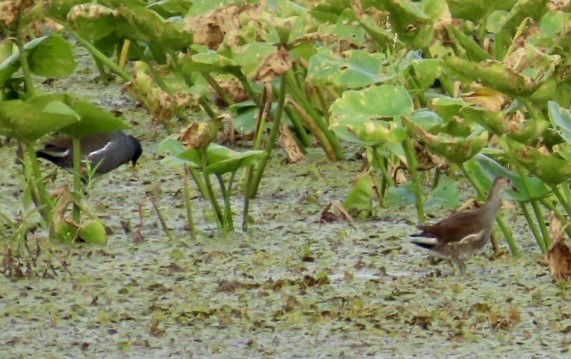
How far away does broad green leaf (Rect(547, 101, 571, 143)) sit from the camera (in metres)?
4.38

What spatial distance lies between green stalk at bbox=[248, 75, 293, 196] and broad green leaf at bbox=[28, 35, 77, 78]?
69cm

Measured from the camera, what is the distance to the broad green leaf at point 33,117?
186 inches

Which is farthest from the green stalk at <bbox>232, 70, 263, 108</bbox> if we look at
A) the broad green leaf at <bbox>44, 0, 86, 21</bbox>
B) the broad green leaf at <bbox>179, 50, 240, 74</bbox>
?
the broad green leaf at <bbox>44, 0, 86, 21</bbox>

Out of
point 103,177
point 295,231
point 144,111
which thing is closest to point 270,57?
point 295,231

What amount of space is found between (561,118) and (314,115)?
1.64 metres

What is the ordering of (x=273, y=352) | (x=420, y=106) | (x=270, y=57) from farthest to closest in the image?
(x=420, y=106) < (x=270, y=57) < (x=273, y=352)

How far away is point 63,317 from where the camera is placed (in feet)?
14.3

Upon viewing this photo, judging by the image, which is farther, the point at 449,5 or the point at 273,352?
the point at 449,5

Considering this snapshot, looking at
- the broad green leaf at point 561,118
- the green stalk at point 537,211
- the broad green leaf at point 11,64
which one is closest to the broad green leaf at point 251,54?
the broad green leaf at point 11,64

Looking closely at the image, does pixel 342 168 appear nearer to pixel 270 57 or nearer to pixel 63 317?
pixel 270 57

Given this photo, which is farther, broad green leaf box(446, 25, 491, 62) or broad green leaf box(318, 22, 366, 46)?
broad green leaf box(318, 22, 366, 46)

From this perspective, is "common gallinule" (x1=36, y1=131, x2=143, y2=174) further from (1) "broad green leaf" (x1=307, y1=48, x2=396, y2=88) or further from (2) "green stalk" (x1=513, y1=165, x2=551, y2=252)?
(2) "green stalk" (x1=513, y1=165, x2=551, y2=252)

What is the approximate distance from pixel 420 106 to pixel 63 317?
2087mm

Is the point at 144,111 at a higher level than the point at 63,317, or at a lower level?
lower
